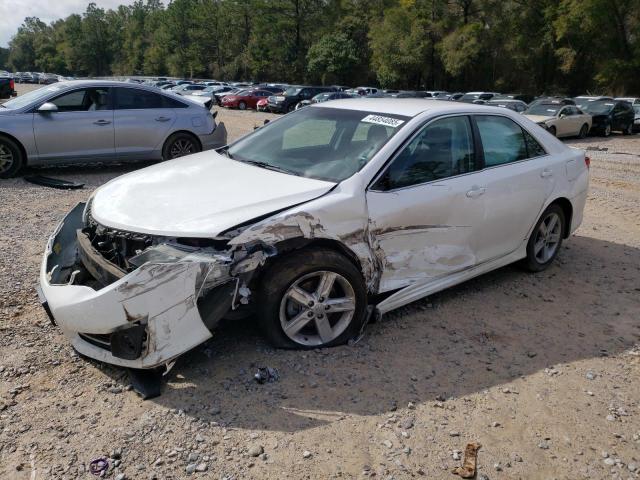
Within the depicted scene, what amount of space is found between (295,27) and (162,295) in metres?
69.6

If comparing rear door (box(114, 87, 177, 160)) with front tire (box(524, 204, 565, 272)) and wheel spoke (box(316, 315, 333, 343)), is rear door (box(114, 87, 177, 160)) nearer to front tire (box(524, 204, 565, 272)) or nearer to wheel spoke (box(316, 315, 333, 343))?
front tire (box(524, 204, 565, 272))

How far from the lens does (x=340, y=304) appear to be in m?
3.63

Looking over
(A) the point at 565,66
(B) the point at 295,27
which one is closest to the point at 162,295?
(A) the point at 565,66

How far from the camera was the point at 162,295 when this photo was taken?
9.77ft

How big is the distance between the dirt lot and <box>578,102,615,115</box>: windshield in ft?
62.6

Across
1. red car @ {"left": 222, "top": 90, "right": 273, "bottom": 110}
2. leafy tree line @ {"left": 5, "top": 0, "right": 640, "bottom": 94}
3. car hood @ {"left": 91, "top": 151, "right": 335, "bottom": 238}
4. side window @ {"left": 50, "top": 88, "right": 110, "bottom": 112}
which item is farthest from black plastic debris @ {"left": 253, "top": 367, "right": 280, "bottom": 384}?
leafy tree line @ {"left": 5, "top": 0, "right": 640, "bottom": 94}

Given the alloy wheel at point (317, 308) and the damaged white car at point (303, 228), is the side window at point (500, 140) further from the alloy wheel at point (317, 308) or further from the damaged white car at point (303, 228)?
the alloy wheel at point (317, 308)

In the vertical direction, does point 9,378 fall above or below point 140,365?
below

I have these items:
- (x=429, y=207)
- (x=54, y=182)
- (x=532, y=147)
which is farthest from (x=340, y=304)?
(x=54, y=182)

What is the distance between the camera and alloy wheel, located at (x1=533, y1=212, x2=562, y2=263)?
5227 mm

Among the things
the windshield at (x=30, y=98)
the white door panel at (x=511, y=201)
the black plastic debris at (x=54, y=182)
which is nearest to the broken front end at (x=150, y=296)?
the white door panel at (x=511, y=201)

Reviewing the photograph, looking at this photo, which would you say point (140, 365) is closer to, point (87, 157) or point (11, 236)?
point (11, 236)

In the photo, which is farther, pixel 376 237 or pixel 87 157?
pixel 87 157

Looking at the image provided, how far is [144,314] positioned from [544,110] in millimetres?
19385
